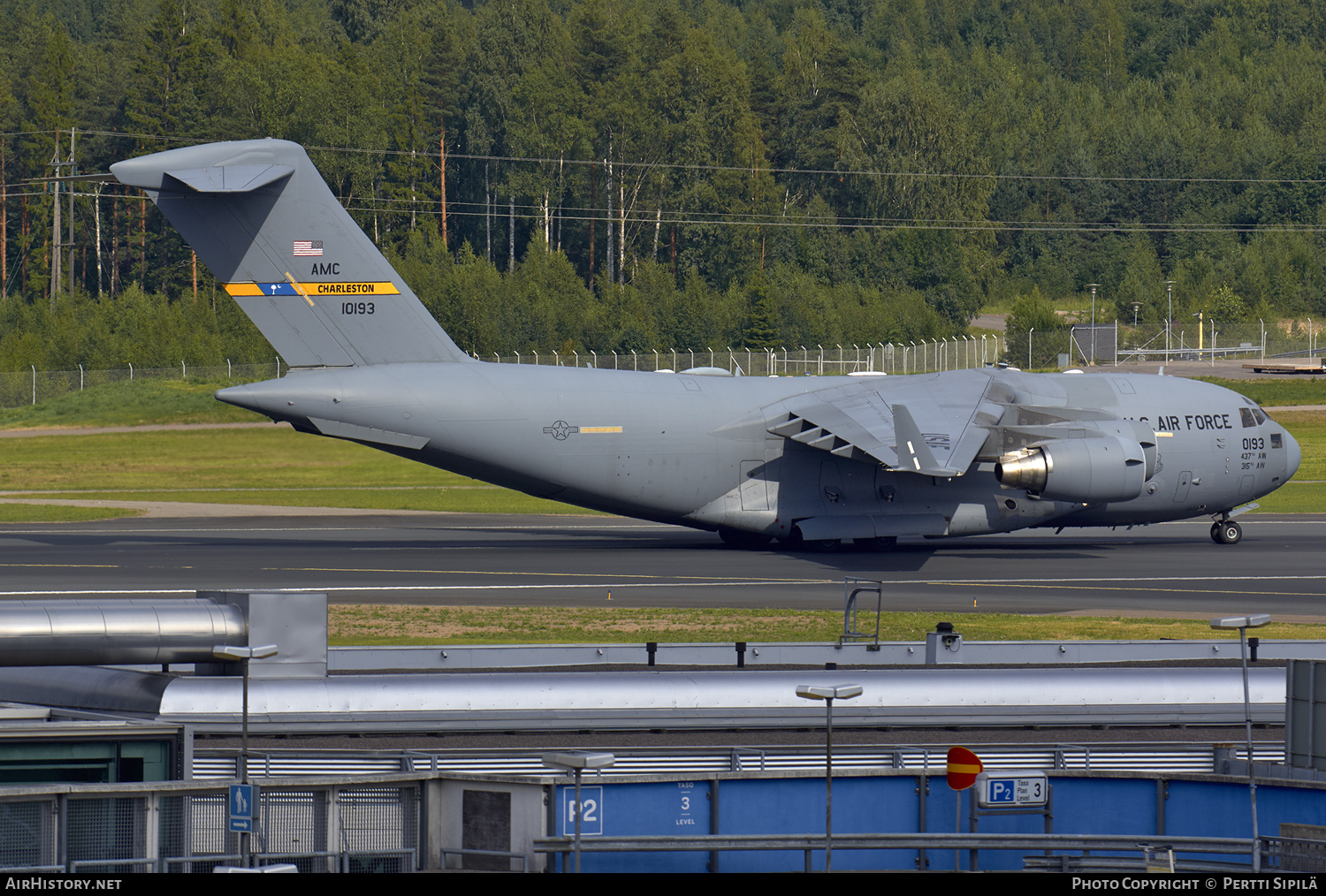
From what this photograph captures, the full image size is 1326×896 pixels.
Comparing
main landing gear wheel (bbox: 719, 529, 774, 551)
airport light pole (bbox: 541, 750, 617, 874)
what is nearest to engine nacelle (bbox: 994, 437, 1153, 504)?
main landing gear wheel (bbox: 719, 529, 774, 551)

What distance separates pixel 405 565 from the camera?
3659 cm

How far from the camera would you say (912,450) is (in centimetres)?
3412

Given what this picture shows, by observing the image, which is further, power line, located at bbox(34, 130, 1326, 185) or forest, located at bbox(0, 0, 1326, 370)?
power line, located at bbox(34, 130, 1326, 185)

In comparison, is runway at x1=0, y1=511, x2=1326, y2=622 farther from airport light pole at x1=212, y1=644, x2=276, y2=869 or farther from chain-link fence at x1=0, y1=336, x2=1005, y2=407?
chain-link fence at x1=0, y1=336, x2=1005, y2=407

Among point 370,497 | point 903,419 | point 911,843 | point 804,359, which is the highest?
point 804,359

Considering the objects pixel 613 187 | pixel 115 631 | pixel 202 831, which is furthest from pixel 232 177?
pixel 613 187

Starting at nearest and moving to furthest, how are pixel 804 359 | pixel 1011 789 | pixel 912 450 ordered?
pixel 1011 789 < pixel 912 450 < pixel 804 359

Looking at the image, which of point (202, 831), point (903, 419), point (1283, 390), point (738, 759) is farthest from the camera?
point (1283, 390)

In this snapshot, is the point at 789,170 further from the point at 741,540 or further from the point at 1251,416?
the point at 741,540

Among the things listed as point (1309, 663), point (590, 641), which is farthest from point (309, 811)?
point (590, 641)

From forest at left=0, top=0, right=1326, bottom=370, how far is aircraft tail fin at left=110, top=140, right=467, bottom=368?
66.3 metres

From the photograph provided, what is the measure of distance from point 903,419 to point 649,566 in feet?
23.3

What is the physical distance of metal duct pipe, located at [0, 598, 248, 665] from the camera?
1537cm
